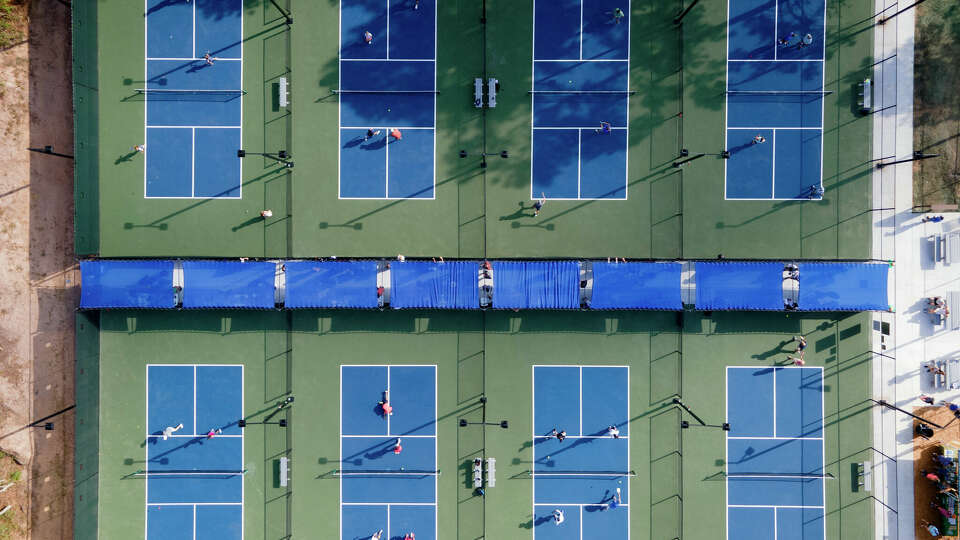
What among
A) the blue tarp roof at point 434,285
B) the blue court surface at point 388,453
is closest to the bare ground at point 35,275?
the blue court surface at point 388,453

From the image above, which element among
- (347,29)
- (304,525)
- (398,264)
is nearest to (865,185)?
(398,264)

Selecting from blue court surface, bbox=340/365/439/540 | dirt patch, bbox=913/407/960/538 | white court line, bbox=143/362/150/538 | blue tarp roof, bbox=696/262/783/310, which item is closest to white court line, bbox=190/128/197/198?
white court line, bbox=143/362/150/538

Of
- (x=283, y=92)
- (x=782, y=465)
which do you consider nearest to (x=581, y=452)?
(x=782, y=465)

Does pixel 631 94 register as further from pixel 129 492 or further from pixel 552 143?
pixel 129 492

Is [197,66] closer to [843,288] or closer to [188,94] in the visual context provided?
[188,94]

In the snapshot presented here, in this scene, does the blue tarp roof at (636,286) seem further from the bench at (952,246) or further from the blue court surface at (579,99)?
the bench at (952,246)

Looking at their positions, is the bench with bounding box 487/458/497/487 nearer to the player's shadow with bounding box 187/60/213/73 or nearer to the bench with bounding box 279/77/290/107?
the bench with bounding box 279/77/290/107

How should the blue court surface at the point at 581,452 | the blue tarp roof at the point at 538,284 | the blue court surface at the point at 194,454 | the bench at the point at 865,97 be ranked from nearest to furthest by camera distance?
the blue tarp roof at the point at 538,284 → the bench at the point at 865,97 → the blue court surface at the point at 194,454 → the blue court surface at the point at 581,452
